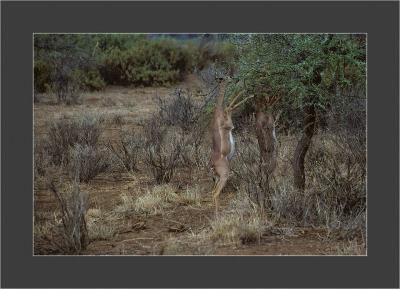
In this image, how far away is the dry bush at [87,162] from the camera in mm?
8938

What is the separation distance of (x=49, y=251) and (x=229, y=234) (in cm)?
166

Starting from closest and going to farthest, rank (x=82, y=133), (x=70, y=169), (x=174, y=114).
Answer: (x=70, y=169), (x=82, y=133), (x=174, y=114)

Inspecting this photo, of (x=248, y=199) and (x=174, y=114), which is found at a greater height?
(x=174, y=114)

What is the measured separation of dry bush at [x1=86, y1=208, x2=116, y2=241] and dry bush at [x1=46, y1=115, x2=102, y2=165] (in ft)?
6.52

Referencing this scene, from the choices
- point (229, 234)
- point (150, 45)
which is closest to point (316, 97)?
point (229, 234)

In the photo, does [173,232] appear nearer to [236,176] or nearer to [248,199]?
[248,199]

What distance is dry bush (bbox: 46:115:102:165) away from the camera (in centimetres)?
973

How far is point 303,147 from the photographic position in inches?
302

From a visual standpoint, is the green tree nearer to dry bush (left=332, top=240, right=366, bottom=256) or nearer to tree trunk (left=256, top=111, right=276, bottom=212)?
tree trunk (left=256, top=111, right=276, bottom=212)

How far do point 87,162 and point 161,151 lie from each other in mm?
1095

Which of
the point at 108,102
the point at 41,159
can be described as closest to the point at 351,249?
the point at 41,159

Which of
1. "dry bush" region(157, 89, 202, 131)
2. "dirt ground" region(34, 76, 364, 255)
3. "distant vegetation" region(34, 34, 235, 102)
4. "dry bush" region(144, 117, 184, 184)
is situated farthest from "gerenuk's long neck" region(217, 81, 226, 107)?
"distant vegetation" region(34, 34, 235, 102)

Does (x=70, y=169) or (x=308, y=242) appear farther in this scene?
(x=70, y=169)

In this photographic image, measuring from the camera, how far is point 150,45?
Result: 1980 cm
